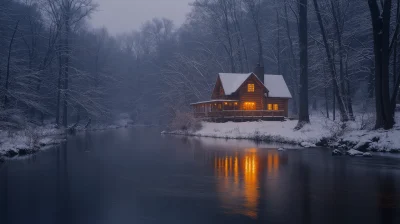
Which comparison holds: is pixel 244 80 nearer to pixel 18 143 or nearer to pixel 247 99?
pixel 247 99

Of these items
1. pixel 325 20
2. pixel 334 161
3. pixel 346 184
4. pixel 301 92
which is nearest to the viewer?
pixel 346 184

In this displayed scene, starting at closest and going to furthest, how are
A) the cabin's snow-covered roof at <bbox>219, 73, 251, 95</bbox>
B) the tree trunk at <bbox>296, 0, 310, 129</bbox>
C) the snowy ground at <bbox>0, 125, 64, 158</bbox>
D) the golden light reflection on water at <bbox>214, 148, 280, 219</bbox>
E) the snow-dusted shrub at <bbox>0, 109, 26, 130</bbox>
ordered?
1. the golden light reflection on water at <bbox>214, 148, 280, 219</bbox>
2. the snowy ground at <bbox>0, 125, 64, 158</bbox>
3. the snow-dusted shrub at <bbox>0, 109, 26, 130</bbox>
4. the tree trunk at <bbox>296, 0, 310, 129</bbox>
5. the cabin's snow-covered roof at <bbox>219, 73, 251, 95</bbox>

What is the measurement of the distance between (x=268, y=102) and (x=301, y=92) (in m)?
14.5

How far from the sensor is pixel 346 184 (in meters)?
12.3

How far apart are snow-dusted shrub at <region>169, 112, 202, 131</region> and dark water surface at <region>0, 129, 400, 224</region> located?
23107 mm

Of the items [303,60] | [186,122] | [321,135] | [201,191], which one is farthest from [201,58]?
[201,191]

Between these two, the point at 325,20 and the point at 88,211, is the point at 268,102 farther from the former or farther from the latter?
the point at 88,211

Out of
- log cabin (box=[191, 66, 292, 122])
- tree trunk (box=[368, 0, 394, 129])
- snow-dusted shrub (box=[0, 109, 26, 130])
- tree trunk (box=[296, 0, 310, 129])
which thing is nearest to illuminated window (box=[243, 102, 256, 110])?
log cabin (box=[191, 66, 292, 122])

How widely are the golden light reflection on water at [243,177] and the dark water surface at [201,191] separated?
32 mm

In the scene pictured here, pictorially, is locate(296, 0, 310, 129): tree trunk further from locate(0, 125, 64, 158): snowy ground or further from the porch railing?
locate(0, 125, 64, 158): snowy ground

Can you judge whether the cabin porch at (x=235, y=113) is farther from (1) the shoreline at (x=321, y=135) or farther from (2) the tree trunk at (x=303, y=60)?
(2) the tree trunk at (x=303, y=60)

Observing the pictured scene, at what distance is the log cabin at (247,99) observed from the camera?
4253 cm

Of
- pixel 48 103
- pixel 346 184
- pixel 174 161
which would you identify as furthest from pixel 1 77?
pixel 346 184

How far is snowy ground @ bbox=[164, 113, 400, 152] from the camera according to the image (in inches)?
841
